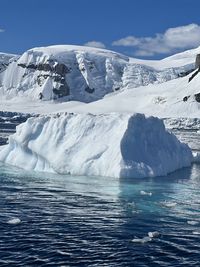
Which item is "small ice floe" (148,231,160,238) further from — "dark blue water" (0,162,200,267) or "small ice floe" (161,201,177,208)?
"small ice floe" (161,201,177,208)

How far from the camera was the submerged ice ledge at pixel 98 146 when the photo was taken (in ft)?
168

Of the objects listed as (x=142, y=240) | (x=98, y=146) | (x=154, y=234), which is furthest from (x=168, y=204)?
(x=98, y=146)

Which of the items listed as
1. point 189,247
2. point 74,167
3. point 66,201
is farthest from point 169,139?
point 189,247

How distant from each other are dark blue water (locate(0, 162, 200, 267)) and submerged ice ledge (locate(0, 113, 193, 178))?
269 centimetres

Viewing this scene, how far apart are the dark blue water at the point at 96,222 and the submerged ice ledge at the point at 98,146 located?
8.83ft

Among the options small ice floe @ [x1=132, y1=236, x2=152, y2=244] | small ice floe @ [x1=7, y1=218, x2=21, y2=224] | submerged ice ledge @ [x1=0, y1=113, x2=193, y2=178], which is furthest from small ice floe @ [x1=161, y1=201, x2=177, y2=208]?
small ice floe @ [x1=7, y1=218, x2=21, y2=224]

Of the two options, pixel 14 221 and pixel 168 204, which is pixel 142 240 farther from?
pixel 168 204

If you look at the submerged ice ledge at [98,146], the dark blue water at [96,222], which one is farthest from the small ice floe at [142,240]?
the submerged ice ledge at [98,146]

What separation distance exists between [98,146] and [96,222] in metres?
21.1

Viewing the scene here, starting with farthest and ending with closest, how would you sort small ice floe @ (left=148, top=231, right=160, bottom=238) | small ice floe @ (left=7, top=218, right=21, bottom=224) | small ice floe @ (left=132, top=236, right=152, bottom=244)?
small ice floe @ (left=7, top=218, right=21, bottom=224) → small ice floe @ (left=148, top=231, right=160, bottom=238) → small ice floe @ (left=132, top=236, right=152, bottom=244)

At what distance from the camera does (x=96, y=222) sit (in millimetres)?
31906

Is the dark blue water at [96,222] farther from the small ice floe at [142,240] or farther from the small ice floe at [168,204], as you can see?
the small ice floe at [142,240]

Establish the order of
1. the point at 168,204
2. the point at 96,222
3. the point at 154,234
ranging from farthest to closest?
the point at 168,204
the point at 96,222
the point at 154,234

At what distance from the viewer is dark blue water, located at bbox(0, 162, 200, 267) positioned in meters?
25.6
